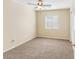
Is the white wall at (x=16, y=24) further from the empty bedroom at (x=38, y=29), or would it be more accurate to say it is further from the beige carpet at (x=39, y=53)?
the beige carpet at (x=39, y=53)

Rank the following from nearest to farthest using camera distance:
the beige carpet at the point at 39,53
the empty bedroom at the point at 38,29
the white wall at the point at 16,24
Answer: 1. the beige carpet at the point at 39,53
2. the empty bedroom at the point at 38,29
3. the white wall at the point at 16,24

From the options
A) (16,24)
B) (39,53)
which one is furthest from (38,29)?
(39,53)

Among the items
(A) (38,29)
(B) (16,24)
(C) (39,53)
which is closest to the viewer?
(C) (39,53)

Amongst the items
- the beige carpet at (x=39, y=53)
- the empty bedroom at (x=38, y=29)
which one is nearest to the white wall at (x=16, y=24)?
the empty bedroom at (x=38, y=29)

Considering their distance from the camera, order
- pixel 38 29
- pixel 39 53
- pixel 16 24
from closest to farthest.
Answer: pixel 39 53
pixel 16 24
pixel 38 29

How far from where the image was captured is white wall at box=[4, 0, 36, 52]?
5070mm

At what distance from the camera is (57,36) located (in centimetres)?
845

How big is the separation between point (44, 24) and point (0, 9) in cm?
784

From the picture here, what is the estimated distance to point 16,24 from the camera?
5.95 meters

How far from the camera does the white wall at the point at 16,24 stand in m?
5.07

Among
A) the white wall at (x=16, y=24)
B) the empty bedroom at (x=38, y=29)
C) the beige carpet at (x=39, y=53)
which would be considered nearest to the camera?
the beige carpet at (x=39, y=53)

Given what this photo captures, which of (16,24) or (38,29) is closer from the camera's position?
(16,24)

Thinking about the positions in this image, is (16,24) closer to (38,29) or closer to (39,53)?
(39,53)

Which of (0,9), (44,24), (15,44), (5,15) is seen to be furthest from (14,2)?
(0,9)
